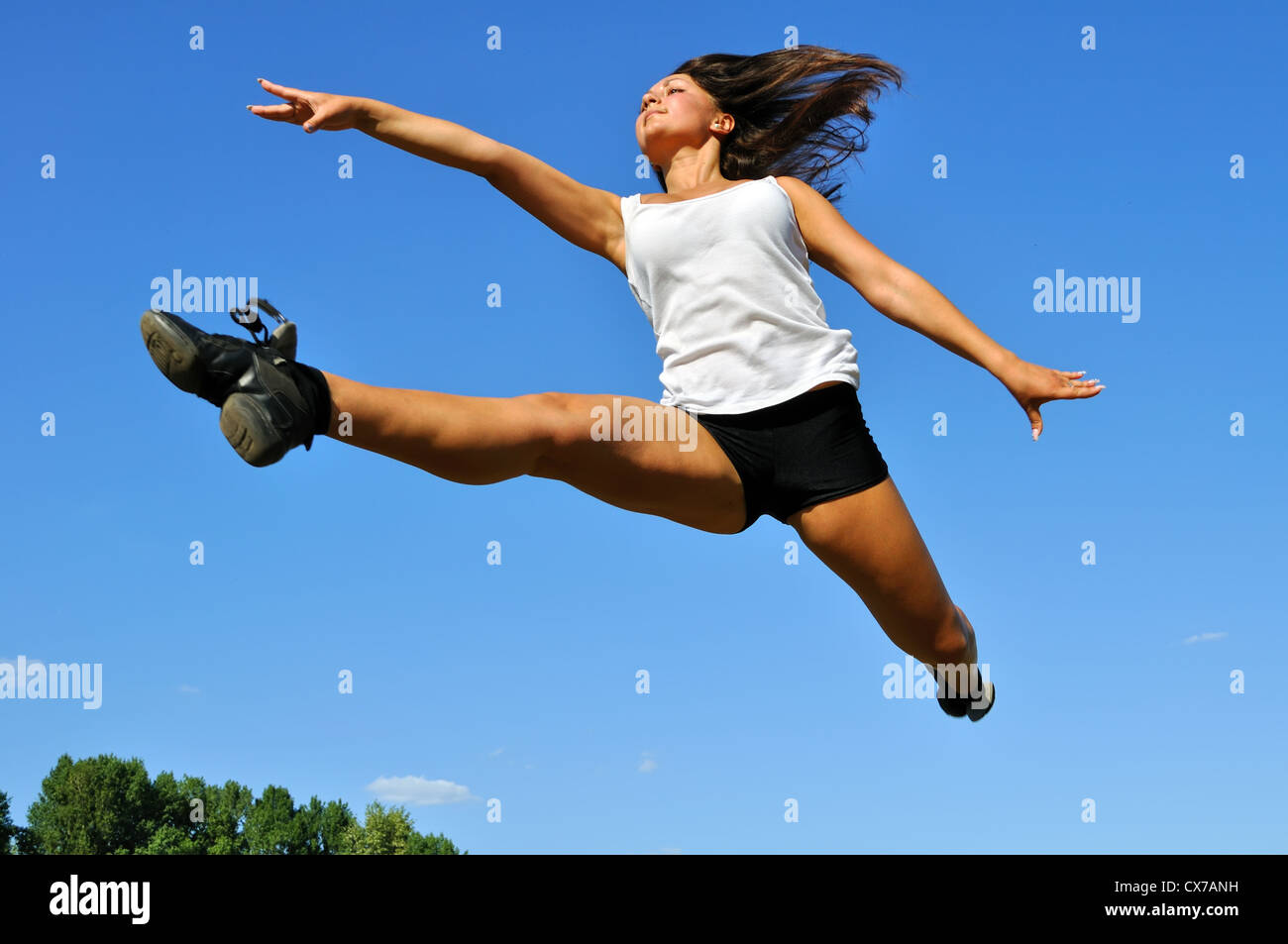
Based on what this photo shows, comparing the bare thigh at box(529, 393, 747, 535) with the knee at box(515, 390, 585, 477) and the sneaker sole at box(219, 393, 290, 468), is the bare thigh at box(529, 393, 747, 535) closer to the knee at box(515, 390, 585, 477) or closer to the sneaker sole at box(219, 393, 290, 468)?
the knee at box(515, 390, 585, 477)

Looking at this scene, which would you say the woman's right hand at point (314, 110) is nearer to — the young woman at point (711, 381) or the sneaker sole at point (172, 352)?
the young woman at point (711, 381)

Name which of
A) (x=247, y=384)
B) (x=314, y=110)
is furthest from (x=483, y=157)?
(x=247, y=384)

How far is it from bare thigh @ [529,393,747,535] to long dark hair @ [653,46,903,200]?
1.92 metres

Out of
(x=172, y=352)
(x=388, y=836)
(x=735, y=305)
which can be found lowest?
(x=388, y=836)

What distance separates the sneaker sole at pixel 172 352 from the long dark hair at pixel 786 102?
2905 mm

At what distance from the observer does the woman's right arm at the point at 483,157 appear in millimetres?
4930

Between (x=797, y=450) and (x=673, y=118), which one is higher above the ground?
(x=673, y=118)

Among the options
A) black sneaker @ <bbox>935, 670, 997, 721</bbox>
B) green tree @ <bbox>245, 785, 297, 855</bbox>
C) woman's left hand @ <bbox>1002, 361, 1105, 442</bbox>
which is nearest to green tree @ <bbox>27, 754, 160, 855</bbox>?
green tree @ <bbox>245, 785, 297, 855</bbox>

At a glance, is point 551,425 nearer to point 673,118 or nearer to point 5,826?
point 673,118

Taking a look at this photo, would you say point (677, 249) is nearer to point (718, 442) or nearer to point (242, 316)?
point (718, 442)

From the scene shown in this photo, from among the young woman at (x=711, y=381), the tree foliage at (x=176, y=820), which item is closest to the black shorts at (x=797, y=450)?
the young woman at (x=711, y=381)

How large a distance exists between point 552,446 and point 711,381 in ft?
2.96

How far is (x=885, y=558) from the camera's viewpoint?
202 inches
